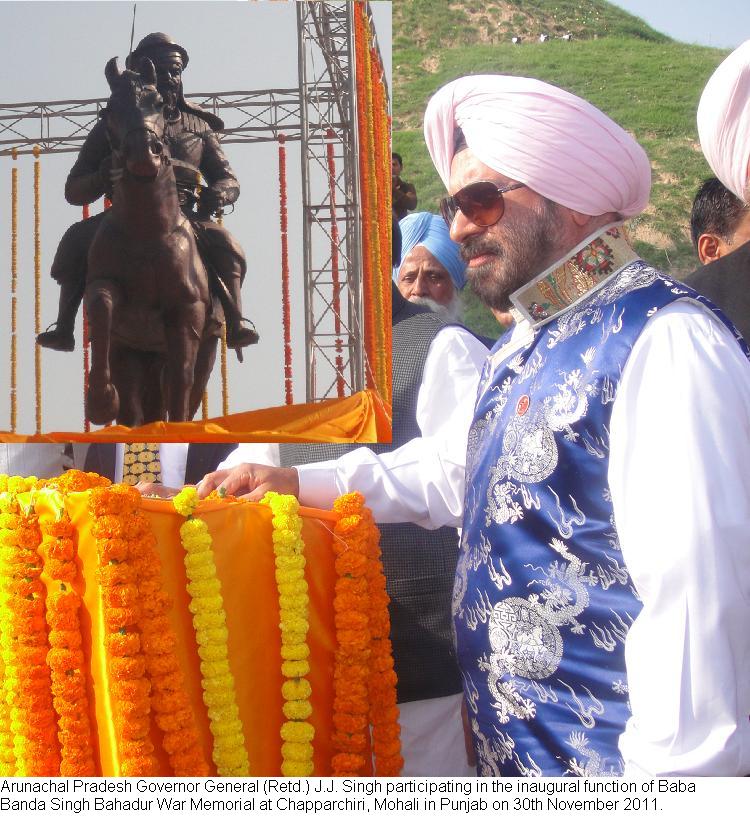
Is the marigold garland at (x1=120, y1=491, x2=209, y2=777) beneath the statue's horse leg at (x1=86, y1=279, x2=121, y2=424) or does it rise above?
beneath

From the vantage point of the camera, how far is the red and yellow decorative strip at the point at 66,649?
1624 millimetres

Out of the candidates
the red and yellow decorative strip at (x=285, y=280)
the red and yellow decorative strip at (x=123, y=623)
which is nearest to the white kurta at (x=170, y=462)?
the red and yellow decorative strip at (x=285, y=280)

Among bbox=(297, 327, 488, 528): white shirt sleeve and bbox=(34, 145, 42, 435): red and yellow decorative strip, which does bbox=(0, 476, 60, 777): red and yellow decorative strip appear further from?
bbox=(34, 145, 42, 435): red and yellow decorative strip

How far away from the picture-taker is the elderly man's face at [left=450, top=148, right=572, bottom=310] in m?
1.83

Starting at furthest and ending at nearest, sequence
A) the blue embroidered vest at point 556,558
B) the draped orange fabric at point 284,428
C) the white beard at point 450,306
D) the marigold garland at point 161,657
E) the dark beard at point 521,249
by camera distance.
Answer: the white beard at point 450,306
the draped orange fabric at point 284,428
the dark beard at point 521,249
the marigold garland at point 161,657
the blue embroidered vest at point 556,558

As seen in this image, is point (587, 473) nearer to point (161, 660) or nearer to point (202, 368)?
point (161, 660)

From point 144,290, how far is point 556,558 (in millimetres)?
1658

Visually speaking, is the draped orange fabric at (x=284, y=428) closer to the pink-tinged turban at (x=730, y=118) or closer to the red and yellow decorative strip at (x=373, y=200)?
the red and yellow decorative strip at (x=373, y=200)

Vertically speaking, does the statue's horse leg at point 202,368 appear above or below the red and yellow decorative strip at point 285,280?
below

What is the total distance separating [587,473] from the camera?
1506 mm

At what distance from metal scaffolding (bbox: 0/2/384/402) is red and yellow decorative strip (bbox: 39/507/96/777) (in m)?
1.01

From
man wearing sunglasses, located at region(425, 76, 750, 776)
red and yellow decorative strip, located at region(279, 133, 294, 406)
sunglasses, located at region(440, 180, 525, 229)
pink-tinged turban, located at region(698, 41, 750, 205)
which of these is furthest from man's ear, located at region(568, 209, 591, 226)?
red and yellow decorative strip, located at region(279, 133, 294, 406)

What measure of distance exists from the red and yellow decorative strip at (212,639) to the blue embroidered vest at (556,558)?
0.45m

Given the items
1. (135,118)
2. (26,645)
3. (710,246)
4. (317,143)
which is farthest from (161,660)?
(710,246)
